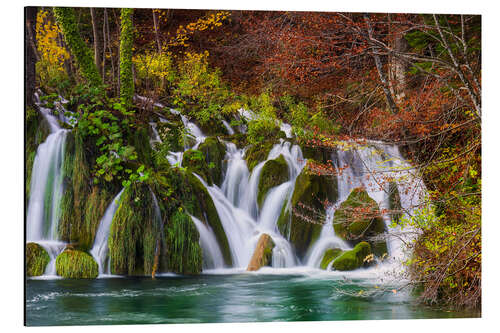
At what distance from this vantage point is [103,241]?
15.4ft

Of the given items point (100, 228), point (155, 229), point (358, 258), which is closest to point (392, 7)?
point (358, 258)

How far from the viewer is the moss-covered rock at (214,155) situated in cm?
499

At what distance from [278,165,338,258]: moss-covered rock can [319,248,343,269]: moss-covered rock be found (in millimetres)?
172

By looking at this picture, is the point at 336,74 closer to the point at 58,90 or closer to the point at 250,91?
the point at 250,91

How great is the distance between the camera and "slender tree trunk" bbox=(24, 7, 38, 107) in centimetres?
447

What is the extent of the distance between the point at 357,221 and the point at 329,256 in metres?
0.38

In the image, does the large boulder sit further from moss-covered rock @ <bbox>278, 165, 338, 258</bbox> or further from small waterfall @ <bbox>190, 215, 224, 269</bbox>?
small waterfall @ <bbox>190, 215, 224, 269</bbox>

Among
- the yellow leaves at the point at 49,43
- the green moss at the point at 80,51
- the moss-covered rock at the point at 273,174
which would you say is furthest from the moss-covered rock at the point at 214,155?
the yellow leaves at the point at 49,43

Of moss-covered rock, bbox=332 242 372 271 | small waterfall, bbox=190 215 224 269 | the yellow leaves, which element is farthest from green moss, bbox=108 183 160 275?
moss-covered rock, bbox=332 242 372 271

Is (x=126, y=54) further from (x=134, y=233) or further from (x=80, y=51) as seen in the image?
(x=134, y=233)

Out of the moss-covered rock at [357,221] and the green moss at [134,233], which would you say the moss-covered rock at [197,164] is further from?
the moss-covered rock at [357,221]

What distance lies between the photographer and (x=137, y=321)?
14.3 feet

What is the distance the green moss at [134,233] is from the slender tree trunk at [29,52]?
112 cm

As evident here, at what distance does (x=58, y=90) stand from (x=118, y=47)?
0.61 m
